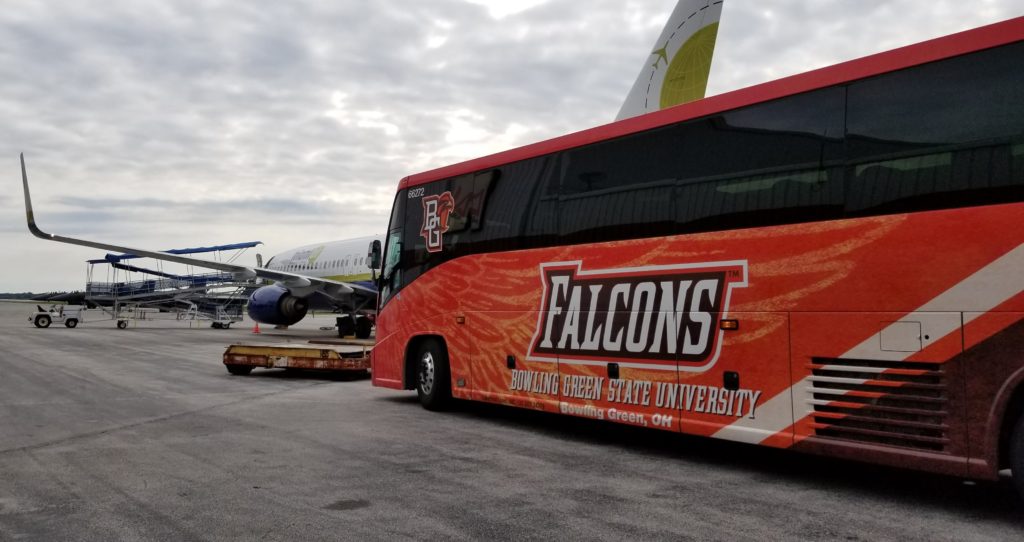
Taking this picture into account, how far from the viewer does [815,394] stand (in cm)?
572

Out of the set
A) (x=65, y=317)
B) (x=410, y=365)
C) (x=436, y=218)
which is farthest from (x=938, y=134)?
(x=65, y=317)

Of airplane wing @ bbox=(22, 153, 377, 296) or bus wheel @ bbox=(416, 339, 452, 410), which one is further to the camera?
airplane wing @ bbox=(22, 153, 377, 296)

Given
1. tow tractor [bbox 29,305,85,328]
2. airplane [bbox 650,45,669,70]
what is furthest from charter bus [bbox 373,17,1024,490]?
tow tractor [bbox 29,305,85,328]

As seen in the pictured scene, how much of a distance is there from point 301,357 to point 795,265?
1071 centimetres

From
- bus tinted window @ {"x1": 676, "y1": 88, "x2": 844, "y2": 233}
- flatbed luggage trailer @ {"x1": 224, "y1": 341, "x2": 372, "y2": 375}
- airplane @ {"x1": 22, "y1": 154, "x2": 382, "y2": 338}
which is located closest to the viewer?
bus tinted window @ {"x1": 676, "y1": 88, "x2": 844, "y2": 233}

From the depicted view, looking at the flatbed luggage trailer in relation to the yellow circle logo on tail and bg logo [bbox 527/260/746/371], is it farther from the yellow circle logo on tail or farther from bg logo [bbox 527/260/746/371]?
the yellow circle logo on tail

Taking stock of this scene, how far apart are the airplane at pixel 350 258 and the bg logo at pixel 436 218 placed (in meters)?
2.30

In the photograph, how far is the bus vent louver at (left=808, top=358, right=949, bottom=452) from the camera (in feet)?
16.5

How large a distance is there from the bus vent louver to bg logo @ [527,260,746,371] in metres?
1.04

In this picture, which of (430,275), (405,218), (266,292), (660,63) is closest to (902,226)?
(430,275)

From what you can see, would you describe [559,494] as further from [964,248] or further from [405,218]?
[405,218]

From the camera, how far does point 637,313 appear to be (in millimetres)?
7180

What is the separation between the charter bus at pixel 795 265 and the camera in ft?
15.9

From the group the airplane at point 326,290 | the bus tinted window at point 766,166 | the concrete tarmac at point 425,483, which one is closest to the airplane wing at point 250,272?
the airplane at point 326,290
